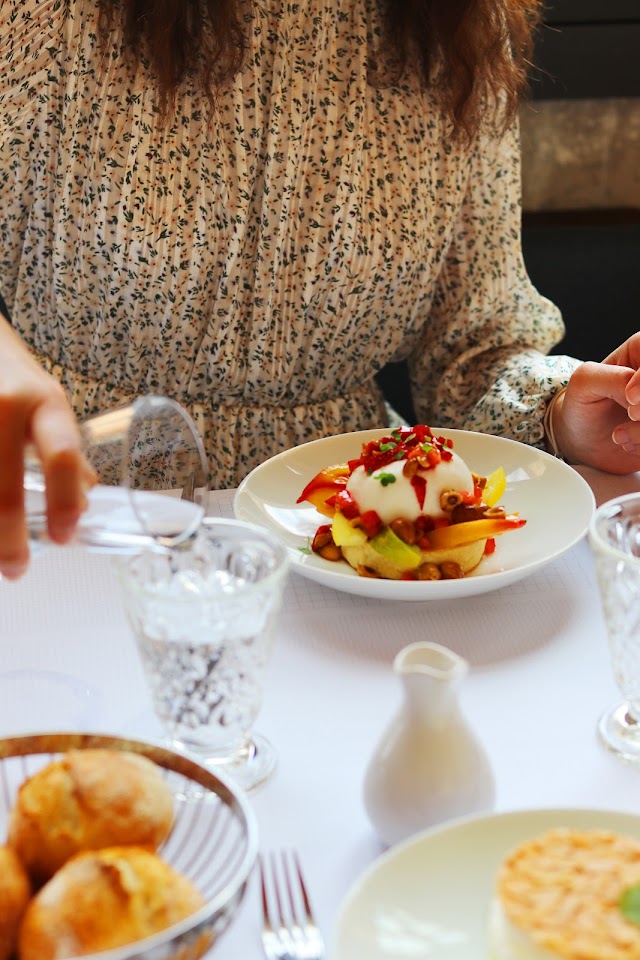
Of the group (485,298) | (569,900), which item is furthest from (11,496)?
(485,298)

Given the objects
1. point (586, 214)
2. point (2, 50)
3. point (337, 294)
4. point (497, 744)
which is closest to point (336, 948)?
point (497, 744)

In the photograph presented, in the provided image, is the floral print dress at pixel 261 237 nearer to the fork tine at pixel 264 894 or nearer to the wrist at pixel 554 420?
the wrist at pixel 554 420

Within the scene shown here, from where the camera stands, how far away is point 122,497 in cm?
72

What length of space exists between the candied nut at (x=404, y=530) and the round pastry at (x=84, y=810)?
48 centimetres

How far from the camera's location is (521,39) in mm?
1526

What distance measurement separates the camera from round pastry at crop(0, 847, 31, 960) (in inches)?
21.0

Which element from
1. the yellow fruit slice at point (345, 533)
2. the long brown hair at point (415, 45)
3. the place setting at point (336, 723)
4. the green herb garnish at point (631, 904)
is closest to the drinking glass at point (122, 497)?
the place setting at point (336, 723)

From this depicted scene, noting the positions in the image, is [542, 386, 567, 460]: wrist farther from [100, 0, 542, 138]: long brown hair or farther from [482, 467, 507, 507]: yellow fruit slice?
[100, 0, 542, 138]: long brown hair

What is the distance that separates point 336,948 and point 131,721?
328mm

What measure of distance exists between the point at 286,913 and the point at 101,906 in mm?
144

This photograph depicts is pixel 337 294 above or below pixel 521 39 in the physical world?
below

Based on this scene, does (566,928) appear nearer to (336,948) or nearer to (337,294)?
(336,948)

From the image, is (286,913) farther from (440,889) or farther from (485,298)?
(485,298)

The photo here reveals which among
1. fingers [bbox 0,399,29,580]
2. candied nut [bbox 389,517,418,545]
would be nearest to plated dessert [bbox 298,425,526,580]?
candied nut [bbox 389,517,418,545]
